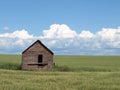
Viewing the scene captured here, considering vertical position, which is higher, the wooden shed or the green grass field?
the wooden shed

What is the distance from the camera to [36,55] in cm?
7025

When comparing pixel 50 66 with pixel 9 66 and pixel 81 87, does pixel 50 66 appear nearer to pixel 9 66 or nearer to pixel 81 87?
pixel 9 66

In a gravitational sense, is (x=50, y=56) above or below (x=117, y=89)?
above

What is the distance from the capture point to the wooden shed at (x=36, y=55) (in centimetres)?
6994

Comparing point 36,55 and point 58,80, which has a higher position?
point 36,55

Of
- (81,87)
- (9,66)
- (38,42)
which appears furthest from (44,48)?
(81,87)

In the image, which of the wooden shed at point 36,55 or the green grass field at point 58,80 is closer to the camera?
the green grass field at point 58,80

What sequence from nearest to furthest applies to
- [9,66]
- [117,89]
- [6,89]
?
[6,89]
[117,89]
[9,66]

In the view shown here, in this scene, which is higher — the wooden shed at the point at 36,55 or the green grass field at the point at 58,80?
the wooden shed at the point at 36,55

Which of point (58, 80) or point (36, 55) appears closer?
point (58, 80)

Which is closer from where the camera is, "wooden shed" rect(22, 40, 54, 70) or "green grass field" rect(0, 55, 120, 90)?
"green grass field" rect(0, 55, 120, 90)

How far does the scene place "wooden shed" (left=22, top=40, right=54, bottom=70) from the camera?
2753 inches

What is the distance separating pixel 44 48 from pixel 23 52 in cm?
380

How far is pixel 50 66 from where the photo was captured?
69500 millimetres
